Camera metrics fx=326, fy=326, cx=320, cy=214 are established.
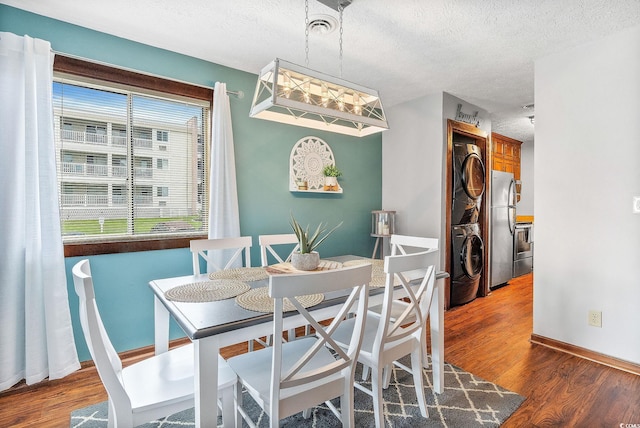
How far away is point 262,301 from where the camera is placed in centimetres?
150

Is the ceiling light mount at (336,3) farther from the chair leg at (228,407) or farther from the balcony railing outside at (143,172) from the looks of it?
the chair leg at (228,407)

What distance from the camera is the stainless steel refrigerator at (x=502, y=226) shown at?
445 cm

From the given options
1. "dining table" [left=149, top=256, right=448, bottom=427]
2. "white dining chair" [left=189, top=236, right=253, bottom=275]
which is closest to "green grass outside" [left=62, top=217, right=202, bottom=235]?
"white dining chair" [left=189, top=236, right=253, bottom=275]

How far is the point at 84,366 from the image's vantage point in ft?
7.54

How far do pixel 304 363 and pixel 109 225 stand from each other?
1.97 metres

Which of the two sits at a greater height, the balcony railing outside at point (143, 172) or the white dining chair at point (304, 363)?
the balcony railing outside at point (143, 172)

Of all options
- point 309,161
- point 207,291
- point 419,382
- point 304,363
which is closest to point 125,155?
point 207,291

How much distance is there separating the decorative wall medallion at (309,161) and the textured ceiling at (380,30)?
78cm

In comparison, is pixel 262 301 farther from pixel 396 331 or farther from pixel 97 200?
pixel 97 200

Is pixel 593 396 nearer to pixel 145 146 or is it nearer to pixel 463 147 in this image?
pixel 463 147

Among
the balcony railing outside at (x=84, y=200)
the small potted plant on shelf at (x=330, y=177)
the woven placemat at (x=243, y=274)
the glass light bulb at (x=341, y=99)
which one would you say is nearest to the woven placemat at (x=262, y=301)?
the woven placemat at (x=243, y=274)

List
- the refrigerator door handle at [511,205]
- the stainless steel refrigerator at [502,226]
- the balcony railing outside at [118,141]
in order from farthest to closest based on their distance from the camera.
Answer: the refrigerator door handle at [511,205] → the stainless steel refrigerator at [502,226] → the balcony railing outside at [118,141]

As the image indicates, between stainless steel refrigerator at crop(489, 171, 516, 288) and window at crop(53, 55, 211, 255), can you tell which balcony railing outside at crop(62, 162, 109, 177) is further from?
stainless steel refrigerator at crop(489, 171, 516, 288)

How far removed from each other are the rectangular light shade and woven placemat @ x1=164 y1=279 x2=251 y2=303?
96cm
